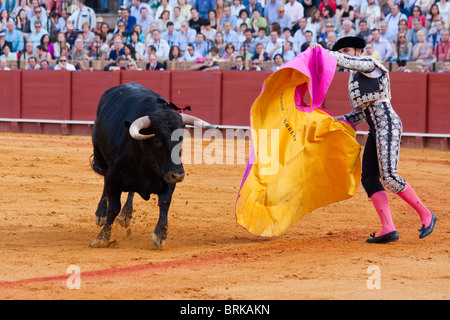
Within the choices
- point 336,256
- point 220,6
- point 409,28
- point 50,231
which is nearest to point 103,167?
point 50,231

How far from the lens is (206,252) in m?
4.83

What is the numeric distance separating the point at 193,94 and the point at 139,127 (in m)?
8.61

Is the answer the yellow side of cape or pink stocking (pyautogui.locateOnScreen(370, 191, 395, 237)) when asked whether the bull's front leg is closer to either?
the yellow side of cape

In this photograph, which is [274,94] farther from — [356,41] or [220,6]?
[220,6]

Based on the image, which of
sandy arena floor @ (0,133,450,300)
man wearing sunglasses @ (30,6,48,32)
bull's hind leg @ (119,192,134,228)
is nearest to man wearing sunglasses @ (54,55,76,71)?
man wearing sunglasses @ (30,6,48,32)

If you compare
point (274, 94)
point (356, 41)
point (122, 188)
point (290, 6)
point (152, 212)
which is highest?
point (290, 6)

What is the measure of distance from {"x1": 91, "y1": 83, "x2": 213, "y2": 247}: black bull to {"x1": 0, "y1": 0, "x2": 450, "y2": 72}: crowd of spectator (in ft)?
17.9

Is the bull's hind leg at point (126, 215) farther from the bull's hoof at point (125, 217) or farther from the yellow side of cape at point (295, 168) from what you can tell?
the yellow side of cape at point (295, 168)

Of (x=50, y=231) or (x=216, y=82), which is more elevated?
(x=216, y=82)

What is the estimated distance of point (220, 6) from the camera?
13.1 meters

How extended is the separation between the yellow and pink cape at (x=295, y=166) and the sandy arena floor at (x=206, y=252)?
21 cm

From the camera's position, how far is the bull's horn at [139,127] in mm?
4672

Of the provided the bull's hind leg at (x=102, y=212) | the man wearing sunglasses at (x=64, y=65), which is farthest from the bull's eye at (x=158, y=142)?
the man wearing sunglasses at (x=64, y=65)

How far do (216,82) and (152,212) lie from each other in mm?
→ 6631
